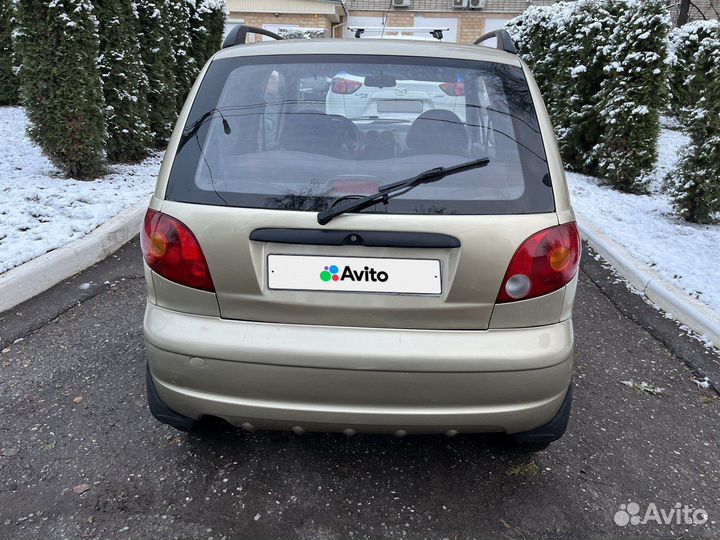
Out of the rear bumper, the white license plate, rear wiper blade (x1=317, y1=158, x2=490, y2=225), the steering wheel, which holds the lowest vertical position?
the rear bumper

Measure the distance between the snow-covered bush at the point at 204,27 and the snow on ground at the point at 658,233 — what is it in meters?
7.12

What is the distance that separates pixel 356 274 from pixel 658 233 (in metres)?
4.89

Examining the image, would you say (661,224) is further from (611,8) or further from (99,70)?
(99,70)

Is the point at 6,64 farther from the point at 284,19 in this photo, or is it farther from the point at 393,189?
the point at 284,19

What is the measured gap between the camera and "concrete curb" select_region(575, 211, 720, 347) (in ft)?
11.9

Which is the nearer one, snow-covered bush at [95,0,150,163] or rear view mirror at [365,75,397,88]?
rear view mirror at [365,75,397,88]

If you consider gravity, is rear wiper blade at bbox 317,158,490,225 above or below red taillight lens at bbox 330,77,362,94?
below

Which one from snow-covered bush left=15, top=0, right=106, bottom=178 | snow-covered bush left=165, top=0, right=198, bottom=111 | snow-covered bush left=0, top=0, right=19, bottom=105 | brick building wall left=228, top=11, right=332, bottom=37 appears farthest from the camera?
brick building wall left=228, top=11, right=332, bottom=37

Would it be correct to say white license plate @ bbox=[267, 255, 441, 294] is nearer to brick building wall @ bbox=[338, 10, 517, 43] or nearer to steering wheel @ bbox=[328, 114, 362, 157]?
steering wheel @ bbox=[328, 114, 362, 157]

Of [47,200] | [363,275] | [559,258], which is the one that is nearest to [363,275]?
[363,275]

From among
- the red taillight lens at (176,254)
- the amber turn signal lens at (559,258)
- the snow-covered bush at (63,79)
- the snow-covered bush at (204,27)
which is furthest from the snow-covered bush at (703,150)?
the snow-covered bush at (204,27)

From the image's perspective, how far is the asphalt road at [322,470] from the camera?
202cm

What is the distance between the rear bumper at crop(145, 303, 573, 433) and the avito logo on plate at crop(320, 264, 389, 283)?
0.57 feet

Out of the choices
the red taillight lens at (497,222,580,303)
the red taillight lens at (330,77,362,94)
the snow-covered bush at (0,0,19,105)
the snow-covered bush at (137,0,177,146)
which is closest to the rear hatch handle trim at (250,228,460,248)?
the red taillight lens at (497,222,580,303)
